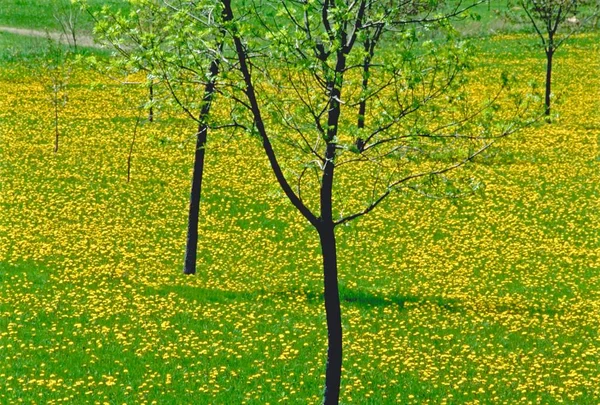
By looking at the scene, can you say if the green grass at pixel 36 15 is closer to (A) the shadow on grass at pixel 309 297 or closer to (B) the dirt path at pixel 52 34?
(B) the dirt path at pixel 52 34

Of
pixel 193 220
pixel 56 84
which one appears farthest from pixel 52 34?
pixel 193 220

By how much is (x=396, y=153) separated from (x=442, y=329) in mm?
7035

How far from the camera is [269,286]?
2134 centimetres

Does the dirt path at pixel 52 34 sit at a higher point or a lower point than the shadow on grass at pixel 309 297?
higher

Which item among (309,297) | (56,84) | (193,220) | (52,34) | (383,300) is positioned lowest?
(309,297)

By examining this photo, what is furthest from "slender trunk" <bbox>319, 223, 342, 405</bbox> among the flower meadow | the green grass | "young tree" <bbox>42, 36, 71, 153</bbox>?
the green grass

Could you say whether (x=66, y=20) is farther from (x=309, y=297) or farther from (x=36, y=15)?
(x=309, y=297)

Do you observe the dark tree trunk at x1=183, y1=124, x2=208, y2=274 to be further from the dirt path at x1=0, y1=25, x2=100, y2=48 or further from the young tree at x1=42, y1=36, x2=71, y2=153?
the dirt path at x1=0, y1=25, x2=100, y2=48

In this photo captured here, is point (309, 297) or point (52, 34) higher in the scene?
point (52, 34)

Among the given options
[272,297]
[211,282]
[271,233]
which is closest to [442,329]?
[272,297]

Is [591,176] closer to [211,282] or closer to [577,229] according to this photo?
[577,229]

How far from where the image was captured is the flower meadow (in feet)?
52.3

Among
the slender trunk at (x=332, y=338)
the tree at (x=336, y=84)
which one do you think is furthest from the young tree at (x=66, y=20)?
the slender trunk at (x=332, y=338)

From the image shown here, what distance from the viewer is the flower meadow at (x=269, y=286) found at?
15938mm
